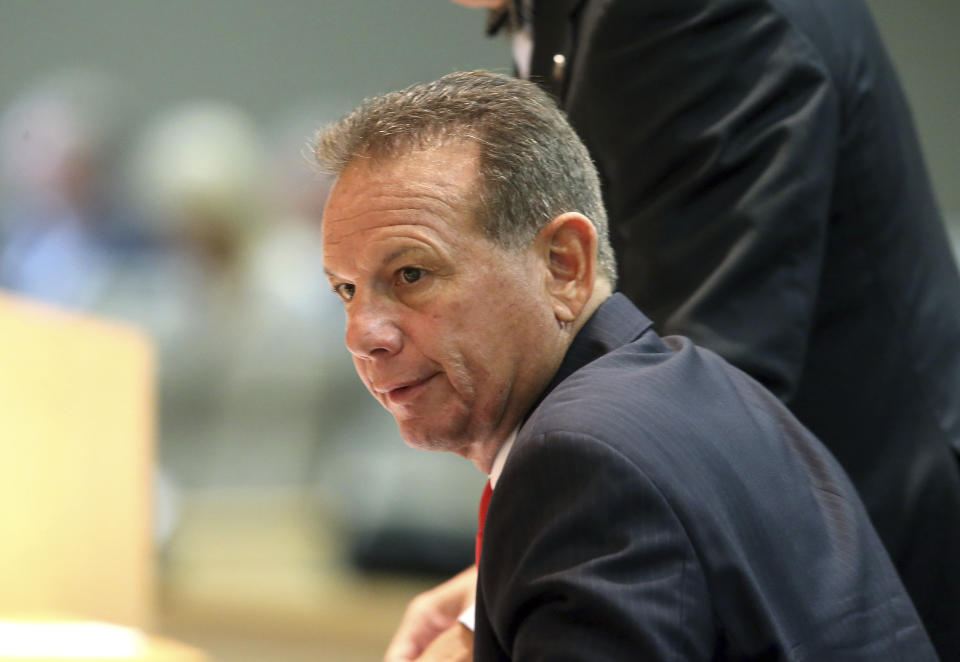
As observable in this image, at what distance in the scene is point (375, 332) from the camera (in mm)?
1214

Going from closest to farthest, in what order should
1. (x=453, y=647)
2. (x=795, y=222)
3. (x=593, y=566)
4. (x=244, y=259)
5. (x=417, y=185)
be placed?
(x=593, y=566) → (x=417, y=185) → (x=453, y=647) → (x=795, y=222) → (x=244, y=259)

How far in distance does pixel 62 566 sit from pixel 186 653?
0.20m

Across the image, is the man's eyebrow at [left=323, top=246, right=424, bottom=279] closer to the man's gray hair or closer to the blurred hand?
the man's gray hair

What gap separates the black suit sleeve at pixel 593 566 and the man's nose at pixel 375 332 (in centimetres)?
26

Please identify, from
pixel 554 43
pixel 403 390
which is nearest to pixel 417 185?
pixel 403 390

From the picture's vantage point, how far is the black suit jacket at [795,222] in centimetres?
149

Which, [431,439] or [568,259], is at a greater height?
[568,259]

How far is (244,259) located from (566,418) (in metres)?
4.68

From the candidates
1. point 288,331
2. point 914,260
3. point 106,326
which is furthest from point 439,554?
point 914,260

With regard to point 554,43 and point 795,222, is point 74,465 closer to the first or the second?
point 554,43

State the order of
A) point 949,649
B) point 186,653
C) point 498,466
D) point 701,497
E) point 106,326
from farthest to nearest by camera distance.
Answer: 1. point 106,326
2. point 186,653
3. point 949,649
4. point 498,466
5. point 701,497

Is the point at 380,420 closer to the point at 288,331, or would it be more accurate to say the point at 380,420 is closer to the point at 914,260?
the point at 288,331

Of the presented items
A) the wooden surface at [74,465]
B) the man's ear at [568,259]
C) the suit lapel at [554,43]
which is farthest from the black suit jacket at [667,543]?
the wooden surface at [74,465]

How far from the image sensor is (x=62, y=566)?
70.2 inches
